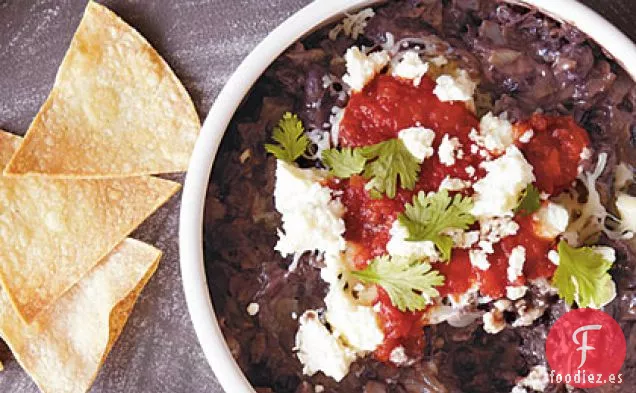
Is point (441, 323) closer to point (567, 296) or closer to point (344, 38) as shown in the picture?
point (567, 296)

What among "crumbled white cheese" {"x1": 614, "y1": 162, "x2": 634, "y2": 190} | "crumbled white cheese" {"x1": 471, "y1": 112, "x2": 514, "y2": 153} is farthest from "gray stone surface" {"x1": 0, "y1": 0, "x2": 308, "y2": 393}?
"crumbled white cheese" {"x1": 614, "y1": 162, "x2": 634, "y2": 190}

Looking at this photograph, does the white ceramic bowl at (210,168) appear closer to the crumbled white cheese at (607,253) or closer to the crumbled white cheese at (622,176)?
the crumbled white cheese at (622,176)

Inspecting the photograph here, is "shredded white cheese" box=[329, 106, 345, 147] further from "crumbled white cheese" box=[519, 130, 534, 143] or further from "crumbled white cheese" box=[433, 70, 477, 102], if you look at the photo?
"crumbled white cheese" box=[519, 130, 534, 143]

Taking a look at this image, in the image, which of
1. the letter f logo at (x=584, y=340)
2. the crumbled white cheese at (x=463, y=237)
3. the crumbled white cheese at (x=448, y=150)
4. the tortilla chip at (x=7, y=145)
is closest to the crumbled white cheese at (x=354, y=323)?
the crumbled white cheese at (x=463, y=237)

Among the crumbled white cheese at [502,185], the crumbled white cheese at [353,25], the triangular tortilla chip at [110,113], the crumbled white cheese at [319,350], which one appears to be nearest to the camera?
the crumbled white cheese at [502,185]

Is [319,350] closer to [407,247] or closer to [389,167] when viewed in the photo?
[407,247]
